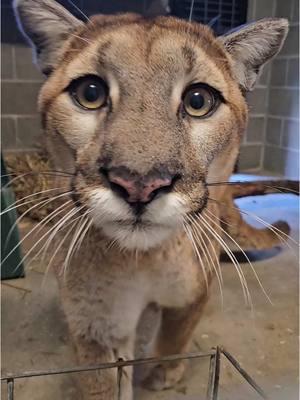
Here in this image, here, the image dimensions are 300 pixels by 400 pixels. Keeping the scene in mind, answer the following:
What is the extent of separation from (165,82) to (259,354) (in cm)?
91

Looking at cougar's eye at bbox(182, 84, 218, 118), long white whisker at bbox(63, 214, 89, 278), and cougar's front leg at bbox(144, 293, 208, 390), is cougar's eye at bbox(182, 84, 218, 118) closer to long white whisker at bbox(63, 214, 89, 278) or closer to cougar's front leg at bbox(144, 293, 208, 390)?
long white whisker at bbox(63, 214, 89, 278)

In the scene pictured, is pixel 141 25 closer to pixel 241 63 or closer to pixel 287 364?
pixel 241 63

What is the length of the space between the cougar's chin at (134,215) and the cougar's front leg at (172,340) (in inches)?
16.8

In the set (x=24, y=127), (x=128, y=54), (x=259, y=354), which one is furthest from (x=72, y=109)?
(x=24, y=127)

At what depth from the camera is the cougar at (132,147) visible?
2.53 ft

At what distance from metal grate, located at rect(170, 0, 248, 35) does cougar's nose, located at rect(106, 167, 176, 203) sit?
14.7 inches

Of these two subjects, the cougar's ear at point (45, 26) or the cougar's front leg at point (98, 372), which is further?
the cougar's front leg at point (98, 372)

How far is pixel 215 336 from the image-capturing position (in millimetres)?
1503

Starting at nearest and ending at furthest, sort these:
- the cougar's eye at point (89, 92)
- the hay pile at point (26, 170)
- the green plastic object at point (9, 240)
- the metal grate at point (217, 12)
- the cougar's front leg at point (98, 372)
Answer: the cougar's eye at point (89, 92)
the metal grate at point (217, 12)
the cougar's front leg at point (98, 372)
the green plastic object at point (9, 240)
the hay pile at point (26, 170)

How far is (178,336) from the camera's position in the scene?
1.26 m

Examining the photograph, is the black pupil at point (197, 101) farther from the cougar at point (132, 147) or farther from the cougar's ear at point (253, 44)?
the cougar's ear at point (253, 44)

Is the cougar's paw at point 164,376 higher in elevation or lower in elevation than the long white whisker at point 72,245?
lower

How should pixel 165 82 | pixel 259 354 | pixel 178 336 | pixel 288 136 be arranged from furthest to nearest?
pixel 288 136
pixel 259 354
pixel 178 336
pixel 165 82

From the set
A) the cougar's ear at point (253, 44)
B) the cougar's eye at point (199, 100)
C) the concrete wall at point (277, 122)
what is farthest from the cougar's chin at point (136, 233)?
the concrete wall at point (277, 122)
